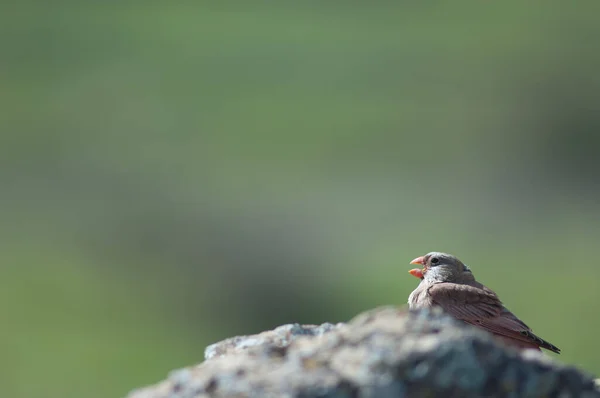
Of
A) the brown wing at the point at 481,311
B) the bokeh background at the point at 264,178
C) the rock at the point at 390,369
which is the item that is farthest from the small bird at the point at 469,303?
the bokeh background at the point at 264,178

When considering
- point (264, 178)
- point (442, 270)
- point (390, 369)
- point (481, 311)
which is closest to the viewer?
point (390, 369)

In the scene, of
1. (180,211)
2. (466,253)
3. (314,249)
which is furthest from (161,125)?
(466,253)

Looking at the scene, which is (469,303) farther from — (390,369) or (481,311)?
(390,369)

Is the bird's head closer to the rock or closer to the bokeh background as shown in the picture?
the rock

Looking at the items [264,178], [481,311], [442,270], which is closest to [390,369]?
[481,311]

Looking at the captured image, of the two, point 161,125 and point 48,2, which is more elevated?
point 48,2

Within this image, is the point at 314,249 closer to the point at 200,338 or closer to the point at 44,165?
the point at 200,338

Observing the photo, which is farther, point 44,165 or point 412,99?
point 412,99
